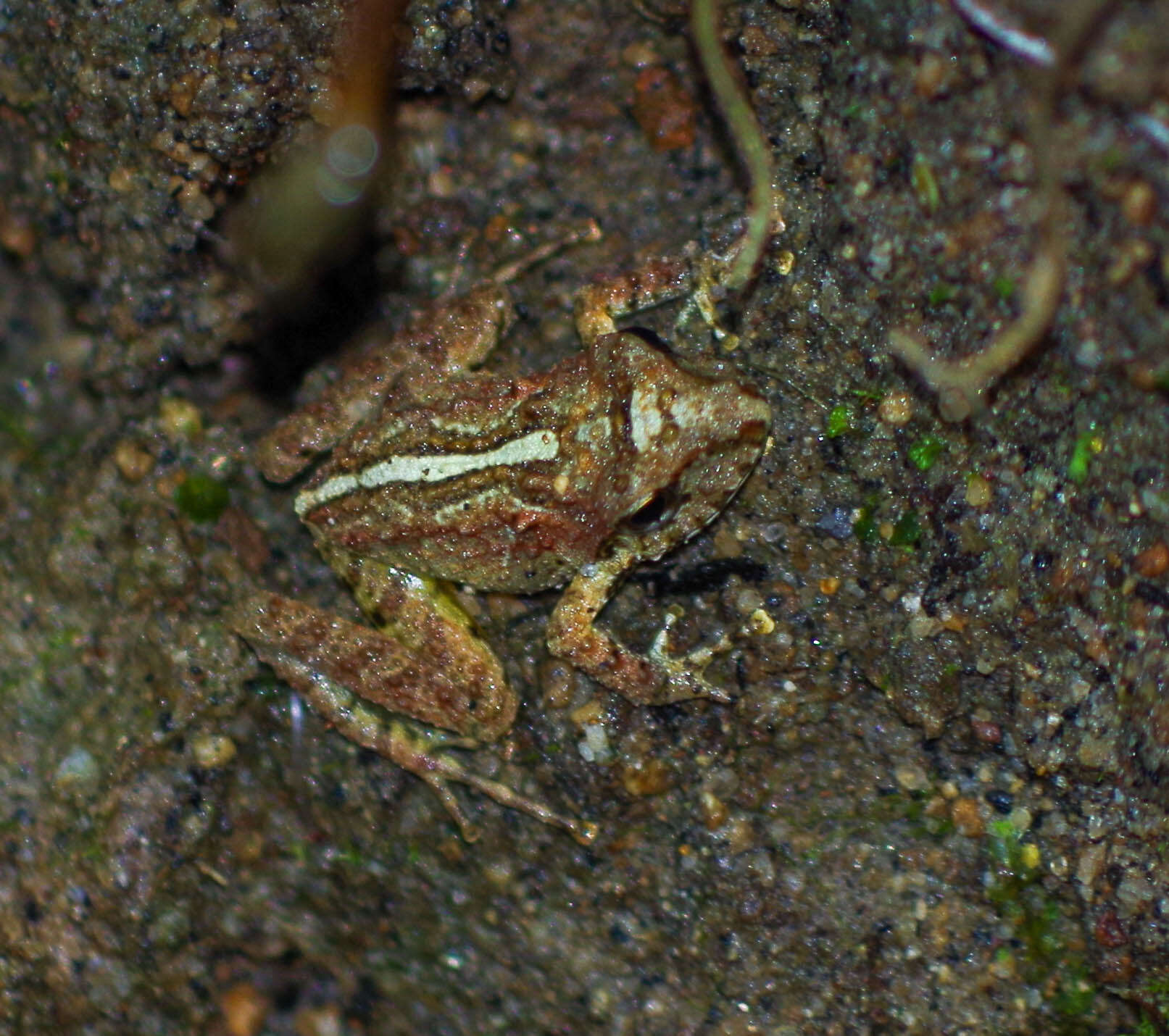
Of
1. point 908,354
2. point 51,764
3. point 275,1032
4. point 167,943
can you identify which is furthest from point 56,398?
point 908,354

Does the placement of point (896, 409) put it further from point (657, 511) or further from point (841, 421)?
point (657, 511)

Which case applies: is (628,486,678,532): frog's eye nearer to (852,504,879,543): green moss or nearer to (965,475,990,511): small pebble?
(852,504,879,543): green moss

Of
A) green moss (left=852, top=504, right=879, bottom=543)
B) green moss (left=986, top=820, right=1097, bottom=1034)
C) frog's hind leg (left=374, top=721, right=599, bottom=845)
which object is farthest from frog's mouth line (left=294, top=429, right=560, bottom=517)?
green moss (left=986, top=820, right=1097, bottom=1034)

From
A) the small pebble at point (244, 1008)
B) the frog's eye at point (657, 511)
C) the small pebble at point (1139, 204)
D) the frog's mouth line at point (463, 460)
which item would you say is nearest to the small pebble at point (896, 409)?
the frog's eye at point (657, 511)

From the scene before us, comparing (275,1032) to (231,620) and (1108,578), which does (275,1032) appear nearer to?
(231,620)

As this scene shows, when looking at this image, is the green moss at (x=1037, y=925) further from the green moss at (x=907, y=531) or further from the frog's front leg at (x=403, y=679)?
the frog's front leg at (x=403, y=679)
